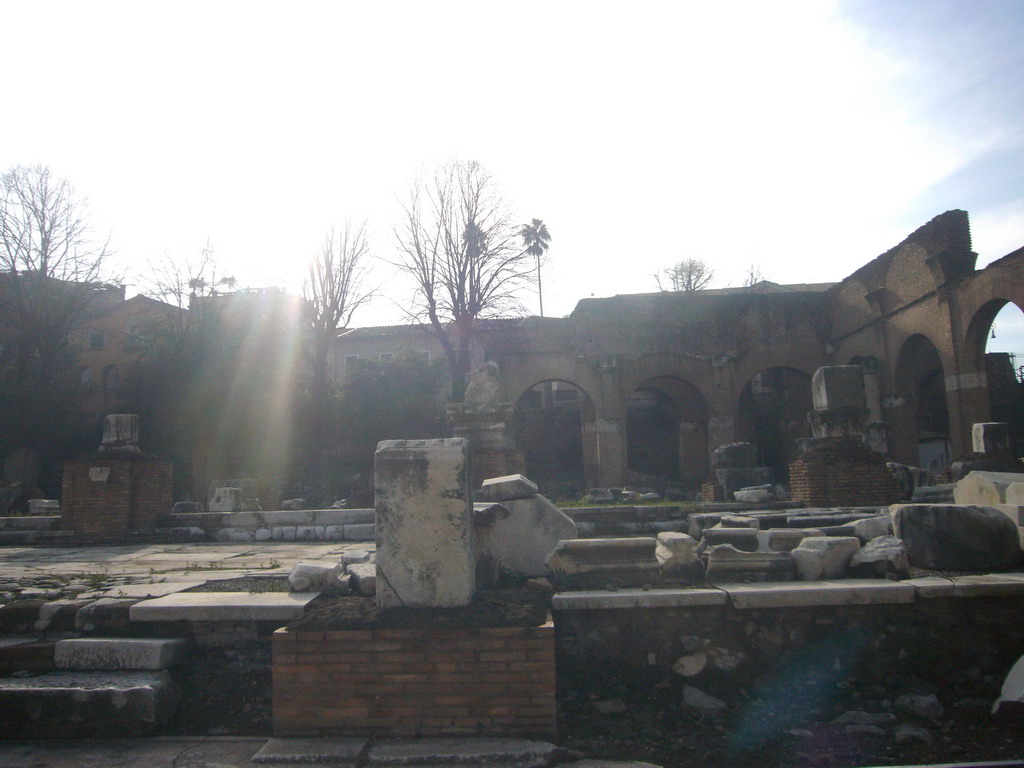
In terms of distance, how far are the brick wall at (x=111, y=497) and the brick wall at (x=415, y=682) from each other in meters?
7.05

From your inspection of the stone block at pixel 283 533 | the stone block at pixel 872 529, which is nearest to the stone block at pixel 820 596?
the stone block at pixel 872 529

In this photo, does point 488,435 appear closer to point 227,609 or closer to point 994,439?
point 227,609

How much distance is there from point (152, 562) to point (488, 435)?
483 centimetres

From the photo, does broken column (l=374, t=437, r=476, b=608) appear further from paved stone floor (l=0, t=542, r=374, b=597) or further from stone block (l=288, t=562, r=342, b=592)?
paved stone floor (l=0, t=542, r=374, b=597)

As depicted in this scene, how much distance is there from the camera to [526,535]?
452 centimetres

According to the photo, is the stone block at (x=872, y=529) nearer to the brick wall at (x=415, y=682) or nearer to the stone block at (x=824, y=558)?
the stone block at (x=824, y=558)

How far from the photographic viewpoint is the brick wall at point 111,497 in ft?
30.1

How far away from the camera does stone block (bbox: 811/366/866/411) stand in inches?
364

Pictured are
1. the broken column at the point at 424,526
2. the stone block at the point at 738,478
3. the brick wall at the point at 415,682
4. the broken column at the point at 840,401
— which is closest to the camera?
the brick wall at the point at 415,682

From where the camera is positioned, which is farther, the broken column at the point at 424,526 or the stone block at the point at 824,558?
the stone block at the point at 824,558

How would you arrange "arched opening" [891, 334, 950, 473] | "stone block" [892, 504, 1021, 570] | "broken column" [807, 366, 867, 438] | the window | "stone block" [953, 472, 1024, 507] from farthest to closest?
1. the window
2. "arched opening" [891, 334, 950, 473]
3. "broken column" [807, 366, 867, 438]
4. "stone block" [953, 472, 1024, 507]
5. "stone block" [892, 504, 1021, 570]

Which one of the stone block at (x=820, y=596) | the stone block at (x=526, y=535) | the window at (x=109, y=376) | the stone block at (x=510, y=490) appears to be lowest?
the stone block at (x=820, y=596)

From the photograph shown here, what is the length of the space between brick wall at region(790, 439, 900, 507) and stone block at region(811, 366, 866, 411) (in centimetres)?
49

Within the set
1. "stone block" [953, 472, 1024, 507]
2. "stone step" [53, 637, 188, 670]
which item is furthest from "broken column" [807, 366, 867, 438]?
"stone step" [53, 637, 188, 670]
